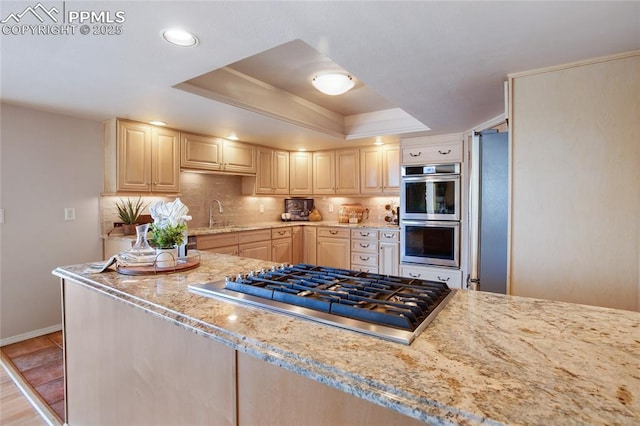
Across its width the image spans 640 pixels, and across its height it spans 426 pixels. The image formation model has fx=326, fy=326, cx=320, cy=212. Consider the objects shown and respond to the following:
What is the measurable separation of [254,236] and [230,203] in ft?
2.45

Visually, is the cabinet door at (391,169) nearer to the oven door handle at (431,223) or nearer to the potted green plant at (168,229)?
the oven door handle at (431,223)

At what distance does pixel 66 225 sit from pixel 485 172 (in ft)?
12.1

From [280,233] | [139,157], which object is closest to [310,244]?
[280,233]

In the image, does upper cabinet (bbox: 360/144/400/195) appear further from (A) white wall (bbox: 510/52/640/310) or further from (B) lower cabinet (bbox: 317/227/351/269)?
(A) white wall (bbox: 510/52/640/310)

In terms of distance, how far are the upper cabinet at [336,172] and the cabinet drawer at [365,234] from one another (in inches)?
24.5

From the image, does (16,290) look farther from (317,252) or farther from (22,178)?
(317,252)

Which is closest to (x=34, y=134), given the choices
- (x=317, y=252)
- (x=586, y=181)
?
(x=317, y=252)

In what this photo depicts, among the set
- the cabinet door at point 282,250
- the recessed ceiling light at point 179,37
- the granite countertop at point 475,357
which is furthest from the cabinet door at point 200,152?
the granite countertop at point 475,357

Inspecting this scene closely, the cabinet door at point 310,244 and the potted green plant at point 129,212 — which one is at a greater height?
the potted green plant at point 129,212

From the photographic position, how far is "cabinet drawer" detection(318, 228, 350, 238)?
460cm

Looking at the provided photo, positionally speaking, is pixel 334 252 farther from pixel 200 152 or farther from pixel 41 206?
pixel 41 206

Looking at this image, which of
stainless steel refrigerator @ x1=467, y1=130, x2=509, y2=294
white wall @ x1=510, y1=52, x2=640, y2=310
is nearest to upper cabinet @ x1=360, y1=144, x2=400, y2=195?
stainless steel refrigerator @ x1=467, y1=130, x2=509, y2=294

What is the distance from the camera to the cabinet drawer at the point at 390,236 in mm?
4258

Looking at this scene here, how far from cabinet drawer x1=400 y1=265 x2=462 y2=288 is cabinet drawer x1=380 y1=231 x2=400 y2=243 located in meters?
0.35
